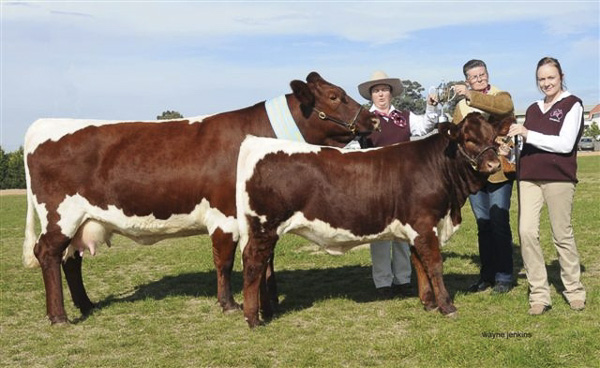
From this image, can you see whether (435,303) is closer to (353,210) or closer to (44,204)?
(353,210)

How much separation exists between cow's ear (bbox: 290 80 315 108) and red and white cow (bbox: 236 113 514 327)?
3.19ft

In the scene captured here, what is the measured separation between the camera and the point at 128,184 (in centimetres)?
653

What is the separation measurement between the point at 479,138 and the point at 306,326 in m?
2.38

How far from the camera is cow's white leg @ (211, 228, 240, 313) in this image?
6.58 meters

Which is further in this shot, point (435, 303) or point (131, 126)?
point (131, 126)

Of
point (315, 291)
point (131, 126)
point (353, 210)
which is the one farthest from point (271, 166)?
point (315, 291)

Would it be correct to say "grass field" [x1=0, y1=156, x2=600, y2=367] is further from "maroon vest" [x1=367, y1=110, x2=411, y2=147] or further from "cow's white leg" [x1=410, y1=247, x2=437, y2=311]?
"maroon vest" [x1=367, y1=110, x2=411, y2=147]

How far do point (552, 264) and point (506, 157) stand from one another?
2.64 meters

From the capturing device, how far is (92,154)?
21.6ft

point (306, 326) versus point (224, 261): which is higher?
point (224, 261)

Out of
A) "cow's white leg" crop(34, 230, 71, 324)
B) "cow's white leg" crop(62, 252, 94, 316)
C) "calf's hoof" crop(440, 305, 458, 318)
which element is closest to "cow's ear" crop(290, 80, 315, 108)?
"calf's hoof" crop(440, 305, 458, 318)

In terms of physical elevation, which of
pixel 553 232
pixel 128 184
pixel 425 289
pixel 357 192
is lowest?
pixel 425 289

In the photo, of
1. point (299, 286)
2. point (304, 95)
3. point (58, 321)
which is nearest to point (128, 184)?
point (58, 321)

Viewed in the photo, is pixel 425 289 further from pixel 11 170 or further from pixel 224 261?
pixel 11 170
